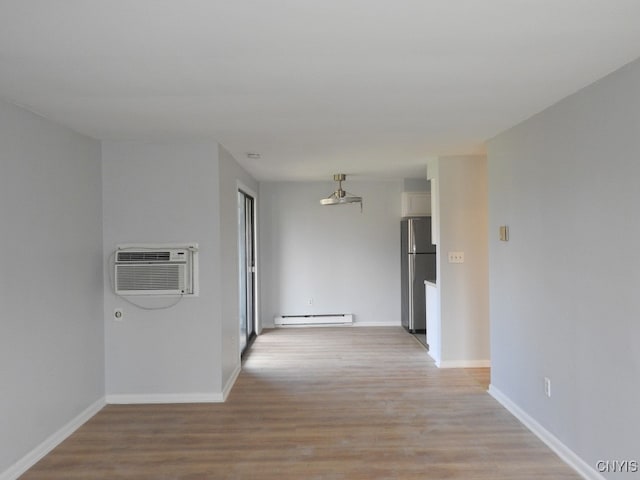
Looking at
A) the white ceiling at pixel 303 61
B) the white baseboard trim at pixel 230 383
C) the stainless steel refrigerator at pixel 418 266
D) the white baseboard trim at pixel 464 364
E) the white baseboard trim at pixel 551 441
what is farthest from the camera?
the stainless steel refrigerator at pixel 418 266

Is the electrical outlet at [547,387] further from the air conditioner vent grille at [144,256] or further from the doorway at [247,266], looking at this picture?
the doorway at [247,266]

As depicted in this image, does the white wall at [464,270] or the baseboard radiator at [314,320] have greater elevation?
the white wall at [464,270]

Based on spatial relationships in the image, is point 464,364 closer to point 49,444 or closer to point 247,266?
point 247,266

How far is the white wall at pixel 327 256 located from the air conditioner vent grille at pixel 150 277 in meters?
3.05

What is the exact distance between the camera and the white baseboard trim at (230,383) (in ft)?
12.3

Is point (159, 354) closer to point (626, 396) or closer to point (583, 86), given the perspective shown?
point (626, 396)

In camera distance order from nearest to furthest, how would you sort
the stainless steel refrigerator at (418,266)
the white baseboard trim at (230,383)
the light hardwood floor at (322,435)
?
the light hardwood floor at (322,435), the white baseboard trim at (230,383), the stainless steel refrigerator at (418,266)

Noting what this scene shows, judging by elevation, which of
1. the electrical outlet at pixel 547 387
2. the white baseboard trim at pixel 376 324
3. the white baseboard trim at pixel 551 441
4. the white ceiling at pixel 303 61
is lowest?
the white baseboard trim at pixel 551 441

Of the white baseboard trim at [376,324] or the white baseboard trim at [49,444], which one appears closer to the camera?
the white baseboard trim at [49,444]

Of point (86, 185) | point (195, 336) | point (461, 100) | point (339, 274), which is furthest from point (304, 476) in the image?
point (339, 274)

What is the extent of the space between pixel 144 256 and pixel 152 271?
15cm

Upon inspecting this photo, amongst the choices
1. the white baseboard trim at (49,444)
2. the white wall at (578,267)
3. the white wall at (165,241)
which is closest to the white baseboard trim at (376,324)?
the white wall at (578,267)

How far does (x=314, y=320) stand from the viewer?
21.7 feet

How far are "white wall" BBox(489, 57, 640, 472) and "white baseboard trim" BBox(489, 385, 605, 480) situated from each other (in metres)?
0.04
